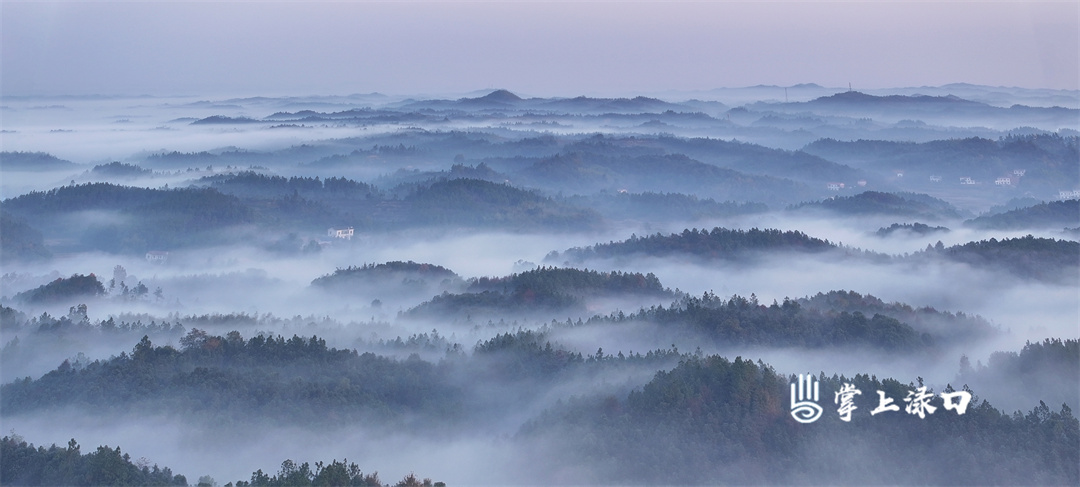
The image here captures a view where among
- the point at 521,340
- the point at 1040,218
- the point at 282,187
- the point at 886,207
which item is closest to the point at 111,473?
the point at 521,340

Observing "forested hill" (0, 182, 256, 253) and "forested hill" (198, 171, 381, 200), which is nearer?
"forested hill" (0, 182, 256, 253)

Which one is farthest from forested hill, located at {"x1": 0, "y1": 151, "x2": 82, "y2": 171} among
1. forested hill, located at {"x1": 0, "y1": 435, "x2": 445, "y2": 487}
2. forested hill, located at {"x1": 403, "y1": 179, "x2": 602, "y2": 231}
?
forested hill, located at {"x1": 0, "y1": 435, "x2": 445, "y2": 487}

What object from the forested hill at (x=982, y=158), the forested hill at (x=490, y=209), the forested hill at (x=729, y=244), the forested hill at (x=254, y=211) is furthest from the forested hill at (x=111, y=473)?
the forested hill at (x=982, y=158)

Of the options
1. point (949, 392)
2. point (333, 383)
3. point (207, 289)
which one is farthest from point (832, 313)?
point (207, 289)

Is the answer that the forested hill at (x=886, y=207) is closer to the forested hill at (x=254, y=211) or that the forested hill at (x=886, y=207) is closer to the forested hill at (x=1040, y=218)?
the forested hill at (x=1040, y=218)

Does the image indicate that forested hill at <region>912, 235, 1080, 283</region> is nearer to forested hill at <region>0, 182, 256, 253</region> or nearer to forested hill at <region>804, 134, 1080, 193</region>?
forested hill at <region>0, 182, 256, 253</region>

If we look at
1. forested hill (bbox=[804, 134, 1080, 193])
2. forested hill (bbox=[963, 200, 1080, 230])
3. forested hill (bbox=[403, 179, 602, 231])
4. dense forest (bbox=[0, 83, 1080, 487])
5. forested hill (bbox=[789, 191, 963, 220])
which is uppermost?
forested hill (bbox=[804, 134, 1080, 193])

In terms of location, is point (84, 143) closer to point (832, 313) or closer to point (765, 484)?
point (832, 313)

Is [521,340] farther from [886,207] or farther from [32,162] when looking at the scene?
[32,162]
